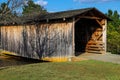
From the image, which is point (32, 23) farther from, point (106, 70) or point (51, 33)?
point (106, 70)

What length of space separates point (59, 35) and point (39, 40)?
10.4ft

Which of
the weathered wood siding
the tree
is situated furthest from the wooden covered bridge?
the tree

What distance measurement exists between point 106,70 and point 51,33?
30.5 ft

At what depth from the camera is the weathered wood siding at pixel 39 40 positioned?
73.6 feet

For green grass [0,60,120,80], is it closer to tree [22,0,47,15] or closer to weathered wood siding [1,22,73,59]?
tree [22,0,47,15]

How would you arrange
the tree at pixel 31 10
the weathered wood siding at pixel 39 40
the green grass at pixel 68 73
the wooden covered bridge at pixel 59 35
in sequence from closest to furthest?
the green grass at pixel 68 73, the tree at pixel 31 10, the wooden covered bridge at pixel 59 35, the weathered wood siding at pixel 39 40

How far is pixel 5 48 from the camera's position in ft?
104

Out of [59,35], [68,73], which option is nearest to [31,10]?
[59,35]

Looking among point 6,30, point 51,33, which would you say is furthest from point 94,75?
point 6,30

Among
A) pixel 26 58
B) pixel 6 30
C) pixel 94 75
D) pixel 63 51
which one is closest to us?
pixel 94 75

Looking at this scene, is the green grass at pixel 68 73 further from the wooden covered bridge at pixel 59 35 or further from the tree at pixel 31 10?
the wooden covered bridge at pixel 59 35

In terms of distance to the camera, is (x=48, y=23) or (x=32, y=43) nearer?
(x=48, y=23)

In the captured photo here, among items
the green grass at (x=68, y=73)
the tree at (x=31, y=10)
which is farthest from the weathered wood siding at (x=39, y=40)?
the green grass at (x=68, y=73)

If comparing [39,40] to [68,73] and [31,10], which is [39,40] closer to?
[68,73]
